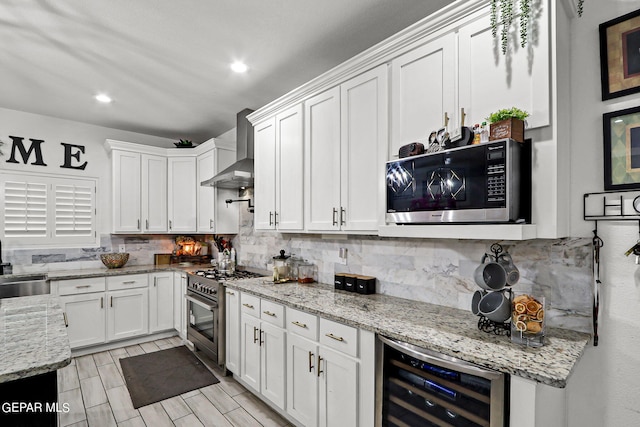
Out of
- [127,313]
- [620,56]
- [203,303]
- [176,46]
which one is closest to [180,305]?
[127,313]

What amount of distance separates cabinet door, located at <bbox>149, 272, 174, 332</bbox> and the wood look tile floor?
3.09 feet

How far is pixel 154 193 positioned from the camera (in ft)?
14.6

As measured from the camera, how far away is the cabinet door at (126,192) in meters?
4.20

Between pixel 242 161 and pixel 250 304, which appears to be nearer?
pixel 250 304

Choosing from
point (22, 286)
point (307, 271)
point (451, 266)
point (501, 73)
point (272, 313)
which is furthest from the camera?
point (22, 286)

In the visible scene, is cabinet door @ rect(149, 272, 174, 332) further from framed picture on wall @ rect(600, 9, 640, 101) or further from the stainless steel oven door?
→ framed picture on wall @ rect(600, 9, 640, 101)

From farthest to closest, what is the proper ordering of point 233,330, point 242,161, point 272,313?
point 242,161
point 233,330
point 272,313

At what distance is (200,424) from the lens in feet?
7.89

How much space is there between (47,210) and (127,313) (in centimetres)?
158

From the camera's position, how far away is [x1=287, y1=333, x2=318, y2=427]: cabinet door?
2076 mm

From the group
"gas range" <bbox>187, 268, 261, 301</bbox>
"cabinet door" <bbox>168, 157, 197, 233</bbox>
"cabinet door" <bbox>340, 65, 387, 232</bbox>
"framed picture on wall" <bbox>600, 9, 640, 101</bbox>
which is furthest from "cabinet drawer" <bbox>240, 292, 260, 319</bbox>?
"framed picture on wall" <bbox>600, 9, 640, 101</bbox>

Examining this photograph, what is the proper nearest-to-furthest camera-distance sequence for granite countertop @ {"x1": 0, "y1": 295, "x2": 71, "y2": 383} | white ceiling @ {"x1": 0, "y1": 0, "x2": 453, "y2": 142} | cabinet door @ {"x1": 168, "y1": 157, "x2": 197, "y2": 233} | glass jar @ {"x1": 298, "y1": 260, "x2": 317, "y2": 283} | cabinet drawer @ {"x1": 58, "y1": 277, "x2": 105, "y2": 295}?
granite countertop @ {"x1": 0, "y1": 295, "x2": 71, "y2": 383}, white ceiling @ {"x1": 0, "y1": 0, "x2": 453, "y2": 142}, glass jar @ {"x1": 298, "y1": 260, "x2": 317, "y2": 283}, cabinet drawer @ {"x1": 58, "y1": 277, "x2": 105, "y2": 295}, cabinet door @ {"x1": 168, "y1": 157, "x2": 197, "y2": 233}

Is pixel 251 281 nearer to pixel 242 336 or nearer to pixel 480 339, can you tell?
pixel 242 336

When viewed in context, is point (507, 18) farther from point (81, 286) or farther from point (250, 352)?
point (81, 286)
